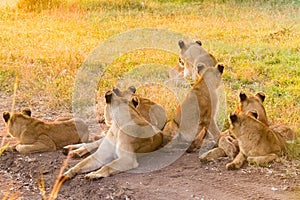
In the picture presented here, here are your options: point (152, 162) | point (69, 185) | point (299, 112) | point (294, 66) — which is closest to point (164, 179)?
point (152, 162)

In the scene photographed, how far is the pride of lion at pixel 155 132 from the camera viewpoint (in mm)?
5719

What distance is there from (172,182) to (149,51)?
570cm

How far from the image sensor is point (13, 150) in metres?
6.40

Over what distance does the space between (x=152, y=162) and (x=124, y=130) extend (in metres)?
0.44

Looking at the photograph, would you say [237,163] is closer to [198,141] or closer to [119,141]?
[198,141]

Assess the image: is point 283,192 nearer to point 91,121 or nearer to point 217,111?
point 217,111

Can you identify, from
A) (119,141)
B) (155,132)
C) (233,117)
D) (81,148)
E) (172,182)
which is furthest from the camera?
(81,148)

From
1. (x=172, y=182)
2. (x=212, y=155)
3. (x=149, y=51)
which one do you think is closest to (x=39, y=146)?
(x=172, y=182)

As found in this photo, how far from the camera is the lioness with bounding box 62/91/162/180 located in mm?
5742

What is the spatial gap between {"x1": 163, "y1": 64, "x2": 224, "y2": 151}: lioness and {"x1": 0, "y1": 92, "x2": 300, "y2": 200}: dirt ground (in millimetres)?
244

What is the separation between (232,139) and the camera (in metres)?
6.00

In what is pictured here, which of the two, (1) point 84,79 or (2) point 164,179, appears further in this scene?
(1) point 84,79

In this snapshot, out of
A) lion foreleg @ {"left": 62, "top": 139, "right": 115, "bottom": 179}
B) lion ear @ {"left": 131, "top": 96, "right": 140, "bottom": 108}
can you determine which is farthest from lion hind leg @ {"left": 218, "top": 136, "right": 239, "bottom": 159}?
lion foreleg @ {"left": 62, "top": 139, "right": 115, "bottom": 179}

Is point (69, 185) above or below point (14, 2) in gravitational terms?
below
